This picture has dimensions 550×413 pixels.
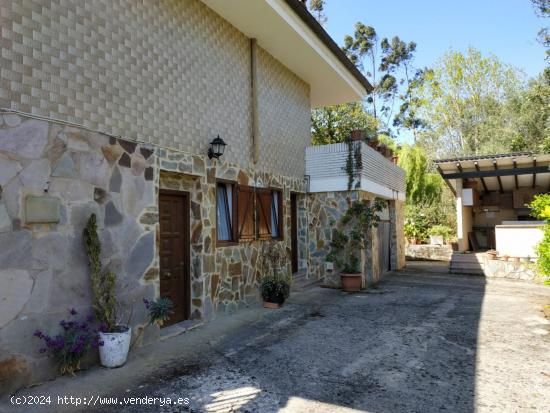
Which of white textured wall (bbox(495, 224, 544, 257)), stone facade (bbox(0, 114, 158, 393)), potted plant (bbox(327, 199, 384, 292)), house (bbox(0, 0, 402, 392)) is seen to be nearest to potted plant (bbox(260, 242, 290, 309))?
house (bbox(0, 0, 402, 392))

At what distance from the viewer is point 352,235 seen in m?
8.58

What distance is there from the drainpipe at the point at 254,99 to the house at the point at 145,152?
29mm

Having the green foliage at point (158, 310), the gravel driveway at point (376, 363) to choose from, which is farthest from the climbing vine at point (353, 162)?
the green foliage at point (158, 310)

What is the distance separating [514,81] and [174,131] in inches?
899

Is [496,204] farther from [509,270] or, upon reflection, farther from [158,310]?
A: [158,310]

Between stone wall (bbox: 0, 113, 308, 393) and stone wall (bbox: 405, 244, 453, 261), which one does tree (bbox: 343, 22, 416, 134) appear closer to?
stone wall (bbox: 405, 244, 453, 261)

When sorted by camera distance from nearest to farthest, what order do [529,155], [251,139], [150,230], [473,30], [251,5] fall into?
[150,230]
[251,5]
[251,139]
[529,155]
[473,30]

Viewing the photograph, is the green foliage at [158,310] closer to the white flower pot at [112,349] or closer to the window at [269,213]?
the white flower pot at [112,349]

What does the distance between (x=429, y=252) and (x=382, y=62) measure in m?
16.9

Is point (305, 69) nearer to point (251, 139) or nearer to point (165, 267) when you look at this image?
point (251, 139)

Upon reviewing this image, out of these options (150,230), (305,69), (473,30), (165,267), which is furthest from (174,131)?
(473,30)

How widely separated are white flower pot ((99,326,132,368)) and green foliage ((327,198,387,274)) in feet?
18.3

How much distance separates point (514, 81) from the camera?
70.3 feet

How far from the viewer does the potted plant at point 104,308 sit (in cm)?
390
